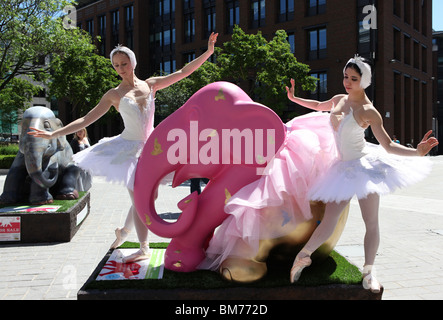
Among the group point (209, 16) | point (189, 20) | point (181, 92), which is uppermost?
point (189, 20)

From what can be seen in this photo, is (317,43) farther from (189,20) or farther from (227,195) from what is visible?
(227,195)

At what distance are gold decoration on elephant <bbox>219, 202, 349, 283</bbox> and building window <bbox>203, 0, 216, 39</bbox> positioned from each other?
95.7 feet

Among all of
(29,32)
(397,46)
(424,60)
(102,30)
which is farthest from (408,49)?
(102,30)

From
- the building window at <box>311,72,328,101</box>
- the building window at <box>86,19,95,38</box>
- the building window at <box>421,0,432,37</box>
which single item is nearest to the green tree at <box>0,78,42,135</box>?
the building window at <box>311,72,328,101</box>

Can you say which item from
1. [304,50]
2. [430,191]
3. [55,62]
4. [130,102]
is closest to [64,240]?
[130,102]

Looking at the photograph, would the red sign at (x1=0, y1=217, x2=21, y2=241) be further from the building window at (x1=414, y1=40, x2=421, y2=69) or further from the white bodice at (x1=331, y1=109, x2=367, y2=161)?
the building window at (x1=414, y1=40, x2=421, y2=69)

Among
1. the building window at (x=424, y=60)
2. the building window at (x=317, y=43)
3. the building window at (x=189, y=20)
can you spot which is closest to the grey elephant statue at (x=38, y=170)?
the building window at (x=317, y=43)

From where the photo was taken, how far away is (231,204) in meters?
2.96

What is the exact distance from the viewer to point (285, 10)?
2700 cm

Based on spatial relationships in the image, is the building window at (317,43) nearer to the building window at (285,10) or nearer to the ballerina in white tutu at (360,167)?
the building window at (285,10)

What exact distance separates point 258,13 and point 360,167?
27330mm

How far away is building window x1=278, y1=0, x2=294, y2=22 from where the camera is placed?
2675 cm

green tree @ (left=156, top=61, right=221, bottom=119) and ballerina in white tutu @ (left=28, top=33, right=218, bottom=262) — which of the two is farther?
green tree @ (left=156, top=61, right=221, bottom=119)

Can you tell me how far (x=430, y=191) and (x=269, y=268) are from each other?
1006 centimetres
